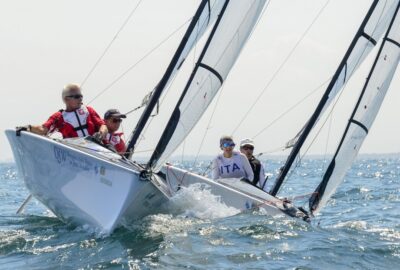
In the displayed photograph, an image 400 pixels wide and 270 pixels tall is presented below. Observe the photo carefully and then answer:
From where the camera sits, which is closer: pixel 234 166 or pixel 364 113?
pixel 234 166

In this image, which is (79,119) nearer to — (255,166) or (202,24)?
(202,24)

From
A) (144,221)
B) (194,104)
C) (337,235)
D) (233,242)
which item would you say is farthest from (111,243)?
(337,235)

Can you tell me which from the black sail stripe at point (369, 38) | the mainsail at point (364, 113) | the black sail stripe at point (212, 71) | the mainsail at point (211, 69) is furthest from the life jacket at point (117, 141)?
the black sail stripe at point (369, 38)

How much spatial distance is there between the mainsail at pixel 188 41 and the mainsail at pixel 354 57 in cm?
292

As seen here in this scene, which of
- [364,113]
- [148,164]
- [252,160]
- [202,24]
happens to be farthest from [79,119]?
[364,113]

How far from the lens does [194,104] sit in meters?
7.95

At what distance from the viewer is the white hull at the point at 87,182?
6898 millimetres

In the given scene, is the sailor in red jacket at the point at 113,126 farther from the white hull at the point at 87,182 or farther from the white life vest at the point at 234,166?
the white life vest at the point at 234,166

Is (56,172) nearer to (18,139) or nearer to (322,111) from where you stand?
(18,139)

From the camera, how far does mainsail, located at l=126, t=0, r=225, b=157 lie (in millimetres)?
8266

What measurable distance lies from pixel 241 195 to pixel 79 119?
92.4 inches

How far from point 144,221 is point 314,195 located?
4.27 metres

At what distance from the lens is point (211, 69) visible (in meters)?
8.24

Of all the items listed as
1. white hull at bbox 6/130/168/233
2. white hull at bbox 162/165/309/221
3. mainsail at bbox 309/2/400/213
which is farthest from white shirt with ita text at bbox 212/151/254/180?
white hull at bbox 6/130/168/233
